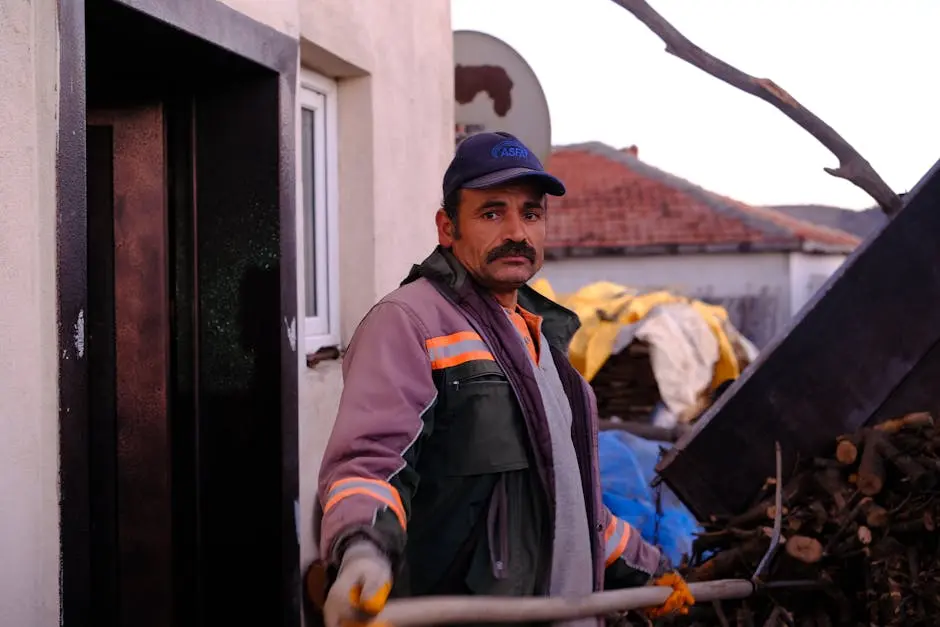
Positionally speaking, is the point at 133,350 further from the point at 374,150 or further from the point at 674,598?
the point at 674,598

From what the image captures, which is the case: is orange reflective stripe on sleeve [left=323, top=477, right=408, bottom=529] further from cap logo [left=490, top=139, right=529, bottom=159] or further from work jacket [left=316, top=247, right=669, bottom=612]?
cap logo [left=490, top=139, right=529, bottom=159]

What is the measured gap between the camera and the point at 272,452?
3.75 metres

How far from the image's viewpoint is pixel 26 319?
8.13 ft

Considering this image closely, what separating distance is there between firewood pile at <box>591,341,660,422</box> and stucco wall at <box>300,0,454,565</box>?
5.60 meters

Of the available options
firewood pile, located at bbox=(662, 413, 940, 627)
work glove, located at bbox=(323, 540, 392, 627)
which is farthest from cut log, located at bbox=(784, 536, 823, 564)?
work glove, located at bbox=(323, 540, 392, 627)

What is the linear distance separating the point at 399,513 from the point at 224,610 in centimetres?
194

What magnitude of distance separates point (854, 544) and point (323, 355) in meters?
2.20

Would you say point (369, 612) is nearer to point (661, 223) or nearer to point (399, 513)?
point (399, 513)

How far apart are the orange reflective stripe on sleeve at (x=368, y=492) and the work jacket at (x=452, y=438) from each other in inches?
1.3

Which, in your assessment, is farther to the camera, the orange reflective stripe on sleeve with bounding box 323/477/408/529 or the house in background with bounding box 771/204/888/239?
the house in background with bounding box 771/204/888/239

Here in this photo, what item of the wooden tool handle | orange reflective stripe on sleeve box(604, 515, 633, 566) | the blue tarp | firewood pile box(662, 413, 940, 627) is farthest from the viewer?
the blue tarp

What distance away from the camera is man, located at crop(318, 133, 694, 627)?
7.31ft

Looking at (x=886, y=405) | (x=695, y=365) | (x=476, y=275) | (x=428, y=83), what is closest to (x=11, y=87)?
(x=476, y=275)

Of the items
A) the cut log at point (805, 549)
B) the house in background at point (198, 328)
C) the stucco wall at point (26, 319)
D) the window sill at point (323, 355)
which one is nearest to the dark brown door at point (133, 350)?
the house in background at point (198, 328)
